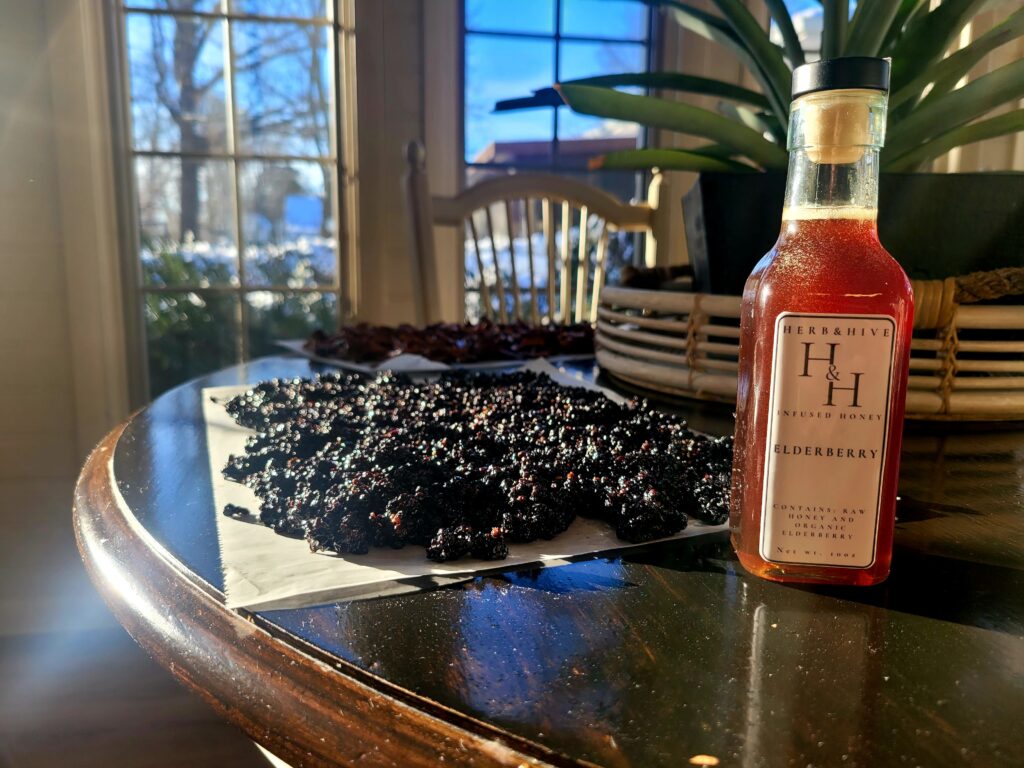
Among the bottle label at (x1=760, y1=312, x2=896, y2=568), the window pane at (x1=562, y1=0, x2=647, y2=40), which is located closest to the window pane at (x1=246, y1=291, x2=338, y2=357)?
the window pane at (x1=562, y1=0, x2=647, y2=40)

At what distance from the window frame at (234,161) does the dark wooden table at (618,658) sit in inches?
68.4

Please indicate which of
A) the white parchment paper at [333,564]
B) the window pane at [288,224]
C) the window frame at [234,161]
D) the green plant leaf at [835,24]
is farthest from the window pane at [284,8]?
the white parchment paper at [333,564]

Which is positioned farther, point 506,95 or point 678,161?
point 506,95

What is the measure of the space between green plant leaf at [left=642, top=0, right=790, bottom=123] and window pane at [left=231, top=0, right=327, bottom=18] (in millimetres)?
1440

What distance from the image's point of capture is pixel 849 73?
1.00 feet

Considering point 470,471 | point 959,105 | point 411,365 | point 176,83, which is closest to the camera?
point 470,471

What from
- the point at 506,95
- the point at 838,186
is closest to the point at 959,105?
the point at 838,186

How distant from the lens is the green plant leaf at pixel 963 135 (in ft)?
2.21

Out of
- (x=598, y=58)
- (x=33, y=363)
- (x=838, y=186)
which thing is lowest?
(x=33, y=363)

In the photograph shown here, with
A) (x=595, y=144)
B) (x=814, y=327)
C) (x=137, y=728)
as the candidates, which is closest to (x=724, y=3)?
(x=814, y=327)

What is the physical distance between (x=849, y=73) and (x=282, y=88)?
1991mm

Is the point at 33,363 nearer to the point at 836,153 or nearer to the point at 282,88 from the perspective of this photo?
the point at 282,88

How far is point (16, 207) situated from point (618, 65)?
68.0 inches

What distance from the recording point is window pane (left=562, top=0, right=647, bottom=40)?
6.87 feet
